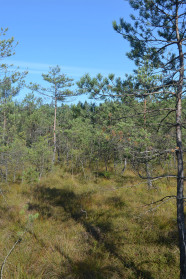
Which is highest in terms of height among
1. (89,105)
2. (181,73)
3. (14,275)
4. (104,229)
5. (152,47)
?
(89,105)

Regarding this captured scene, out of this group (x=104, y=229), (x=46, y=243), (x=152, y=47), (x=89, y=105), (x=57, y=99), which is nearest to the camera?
(x=152, y=47)

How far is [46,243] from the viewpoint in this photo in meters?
5.72

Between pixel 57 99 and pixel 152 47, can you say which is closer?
pixel 152 47

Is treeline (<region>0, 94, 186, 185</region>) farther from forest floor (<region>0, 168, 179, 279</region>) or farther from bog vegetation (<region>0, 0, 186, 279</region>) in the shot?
forest floor (<region>0, 168, 179, 279</region>)

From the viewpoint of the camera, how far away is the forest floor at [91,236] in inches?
180

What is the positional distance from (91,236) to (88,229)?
0.49 metres

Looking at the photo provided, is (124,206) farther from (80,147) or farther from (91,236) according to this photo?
(80,147)

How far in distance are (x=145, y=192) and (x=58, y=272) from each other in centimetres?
612

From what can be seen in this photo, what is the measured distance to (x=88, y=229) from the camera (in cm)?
682

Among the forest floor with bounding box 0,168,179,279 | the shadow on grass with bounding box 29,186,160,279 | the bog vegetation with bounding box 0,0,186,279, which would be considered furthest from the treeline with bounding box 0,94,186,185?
the shadow on grass with bounding box 29,186,160,279

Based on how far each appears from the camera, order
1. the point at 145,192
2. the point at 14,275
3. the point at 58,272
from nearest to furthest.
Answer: the point at 14,275 < the point at 58,272 < the point at 145,192

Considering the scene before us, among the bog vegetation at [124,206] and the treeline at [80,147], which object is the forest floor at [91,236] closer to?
the bog vegetation at [124,206]

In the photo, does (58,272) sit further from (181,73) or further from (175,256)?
(181,73)

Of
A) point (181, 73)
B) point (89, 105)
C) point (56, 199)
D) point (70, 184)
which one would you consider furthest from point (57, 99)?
point (181, 73)
